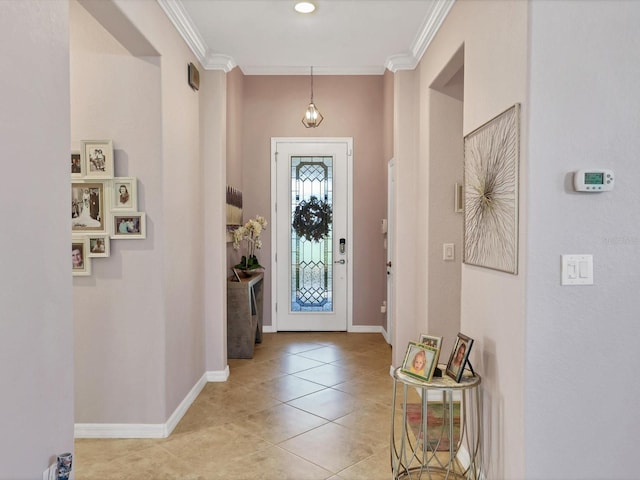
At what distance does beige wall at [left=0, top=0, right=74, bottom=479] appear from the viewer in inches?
58.5

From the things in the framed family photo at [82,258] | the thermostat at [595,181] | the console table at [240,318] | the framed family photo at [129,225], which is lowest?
the console table at [240,318]

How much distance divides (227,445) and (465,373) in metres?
1.49

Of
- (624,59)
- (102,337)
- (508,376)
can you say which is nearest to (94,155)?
(102,337)

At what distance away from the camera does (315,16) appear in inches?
128

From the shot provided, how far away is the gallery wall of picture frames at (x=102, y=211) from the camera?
289cm

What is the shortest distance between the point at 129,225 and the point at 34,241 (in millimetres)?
1292

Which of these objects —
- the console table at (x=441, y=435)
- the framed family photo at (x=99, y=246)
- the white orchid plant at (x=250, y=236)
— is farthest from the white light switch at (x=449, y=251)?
the framed family photo at (x=99, y=246)

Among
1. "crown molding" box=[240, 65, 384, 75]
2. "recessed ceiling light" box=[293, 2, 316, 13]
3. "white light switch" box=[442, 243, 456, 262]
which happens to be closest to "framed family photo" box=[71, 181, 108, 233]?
"recessed ceiling light" box=[293, 2, 316, 13]

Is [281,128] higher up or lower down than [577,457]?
higher up

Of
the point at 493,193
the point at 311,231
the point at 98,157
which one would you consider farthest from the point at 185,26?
the point at 311,231

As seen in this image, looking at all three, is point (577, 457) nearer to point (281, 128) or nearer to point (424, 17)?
point (424, 17)

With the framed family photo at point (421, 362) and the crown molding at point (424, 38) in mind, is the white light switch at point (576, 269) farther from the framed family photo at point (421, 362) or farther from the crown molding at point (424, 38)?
the crown molding at point (424, 38)

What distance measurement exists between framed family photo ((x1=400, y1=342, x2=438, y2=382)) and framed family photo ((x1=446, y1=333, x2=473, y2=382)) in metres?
0.11

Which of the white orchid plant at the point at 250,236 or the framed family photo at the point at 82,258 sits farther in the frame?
the white orchid plant at the point at 250,236
